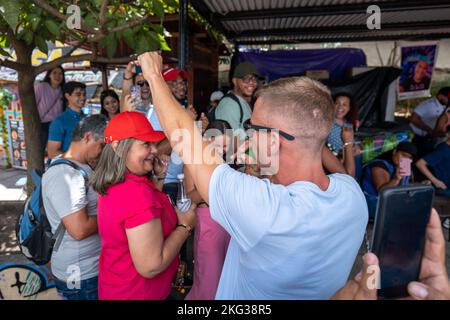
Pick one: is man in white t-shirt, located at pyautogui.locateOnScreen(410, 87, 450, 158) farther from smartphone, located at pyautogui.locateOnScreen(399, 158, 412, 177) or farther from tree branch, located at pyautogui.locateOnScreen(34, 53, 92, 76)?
tree branch, located at pyautogui.locateOnScreen(34, 53, 92, 76)

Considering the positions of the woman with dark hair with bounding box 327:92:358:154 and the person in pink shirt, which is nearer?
the person in pink shirt

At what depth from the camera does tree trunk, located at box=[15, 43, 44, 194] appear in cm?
316

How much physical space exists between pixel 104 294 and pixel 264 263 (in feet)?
3.65

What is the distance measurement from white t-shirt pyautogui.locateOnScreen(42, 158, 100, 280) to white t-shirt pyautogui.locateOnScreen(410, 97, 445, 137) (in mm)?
5534

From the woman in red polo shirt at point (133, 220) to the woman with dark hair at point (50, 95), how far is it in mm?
3288

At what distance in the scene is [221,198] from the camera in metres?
0.89

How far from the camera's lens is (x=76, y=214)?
1.70 meters

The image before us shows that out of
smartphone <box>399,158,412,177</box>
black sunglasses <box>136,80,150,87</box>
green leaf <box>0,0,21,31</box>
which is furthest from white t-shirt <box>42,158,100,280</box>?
smartphone <box>399,158,412,177</box>

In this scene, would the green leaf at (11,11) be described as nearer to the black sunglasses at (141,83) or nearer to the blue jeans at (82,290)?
the blue jeans at (82,290)

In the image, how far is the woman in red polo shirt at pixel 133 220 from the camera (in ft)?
4.57

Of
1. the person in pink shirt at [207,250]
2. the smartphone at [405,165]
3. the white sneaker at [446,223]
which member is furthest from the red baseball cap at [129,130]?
the white sneaker at [446,223]

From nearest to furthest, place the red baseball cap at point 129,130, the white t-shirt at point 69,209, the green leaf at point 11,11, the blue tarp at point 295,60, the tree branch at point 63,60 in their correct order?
the green leaf at point 11,11 → the red baseball cap at point 129,130 → the white t-shirt at point 69,209 → the tree branch at point 63,60 → the blue tarp at point 295,60

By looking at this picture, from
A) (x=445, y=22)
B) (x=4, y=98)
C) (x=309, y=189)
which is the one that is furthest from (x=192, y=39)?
(x=4, y=98)
